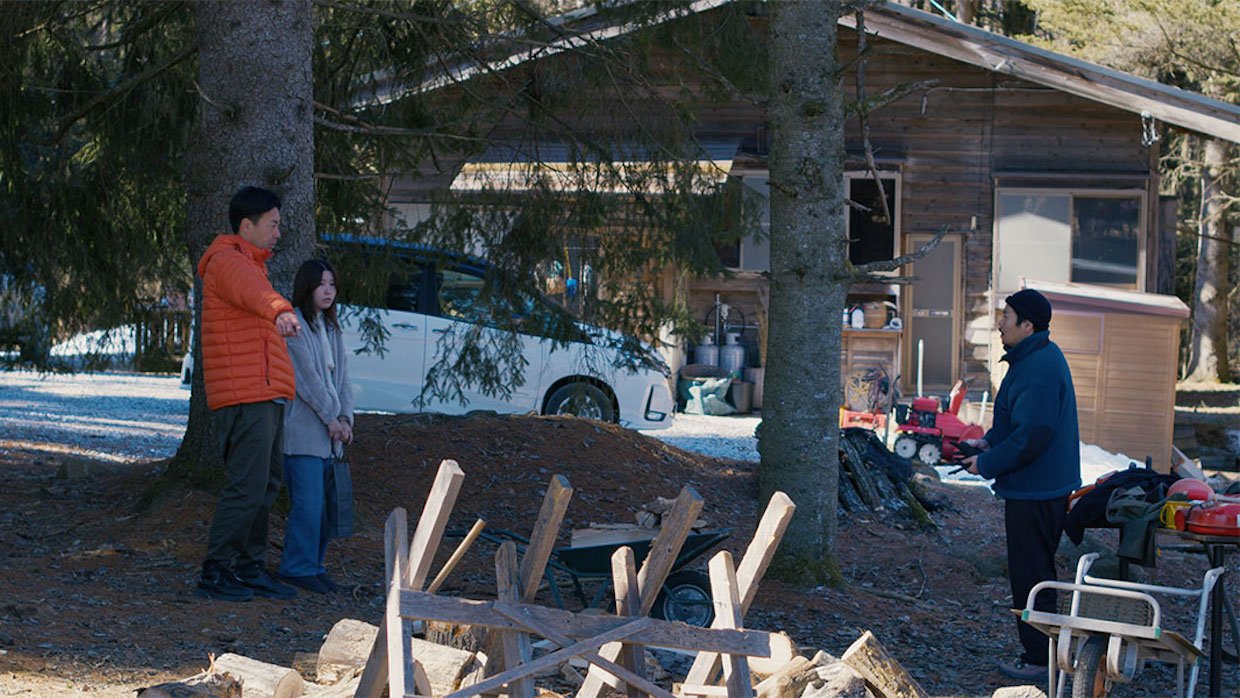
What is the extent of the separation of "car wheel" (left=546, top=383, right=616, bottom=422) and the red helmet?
5.71 metres

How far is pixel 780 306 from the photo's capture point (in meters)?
7.59

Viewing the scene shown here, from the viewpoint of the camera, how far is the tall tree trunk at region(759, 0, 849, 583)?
24.6 feet

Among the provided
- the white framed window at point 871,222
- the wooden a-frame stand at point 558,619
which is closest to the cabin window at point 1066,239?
the white framed window at point 871,222

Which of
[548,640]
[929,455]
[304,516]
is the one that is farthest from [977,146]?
[548,640]

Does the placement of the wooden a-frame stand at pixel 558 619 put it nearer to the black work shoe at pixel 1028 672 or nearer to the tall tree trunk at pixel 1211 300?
the black work shoe at pixel 1028 672

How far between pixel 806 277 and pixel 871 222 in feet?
43.7

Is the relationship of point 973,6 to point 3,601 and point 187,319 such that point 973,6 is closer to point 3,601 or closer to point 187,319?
point 187,319

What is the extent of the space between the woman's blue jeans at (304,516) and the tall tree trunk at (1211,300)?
22.9 m

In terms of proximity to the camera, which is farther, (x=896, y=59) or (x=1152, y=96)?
(x=896, y=59)

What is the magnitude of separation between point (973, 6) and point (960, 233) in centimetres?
1156

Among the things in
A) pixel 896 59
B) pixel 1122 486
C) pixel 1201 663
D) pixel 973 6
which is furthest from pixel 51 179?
pixel 973 6

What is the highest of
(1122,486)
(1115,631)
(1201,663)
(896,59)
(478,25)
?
(896,59)

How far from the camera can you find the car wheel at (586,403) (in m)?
11.3

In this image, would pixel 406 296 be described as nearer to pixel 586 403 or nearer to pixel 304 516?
pixel 586 403
